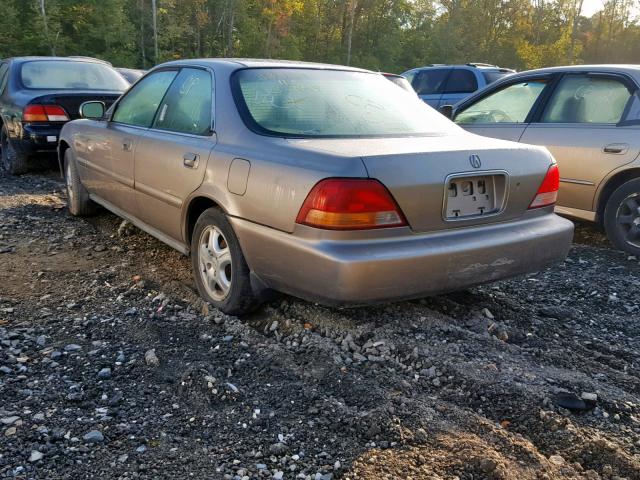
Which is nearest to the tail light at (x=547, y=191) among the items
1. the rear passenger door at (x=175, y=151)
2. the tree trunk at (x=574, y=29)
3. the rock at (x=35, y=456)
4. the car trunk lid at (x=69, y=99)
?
the rear passenger door at (x=175, y=151)

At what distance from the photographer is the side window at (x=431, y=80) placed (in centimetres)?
1245

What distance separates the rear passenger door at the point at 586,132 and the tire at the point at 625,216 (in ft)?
0.58

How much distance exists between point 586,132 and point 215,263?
3.59 metres

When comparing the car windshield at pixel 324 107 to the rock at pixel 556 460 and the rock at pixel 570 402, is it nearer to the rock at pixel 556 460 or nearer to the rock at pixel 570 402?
the rock at pixel 570 402

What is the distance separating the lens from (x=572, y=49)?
46844 mm

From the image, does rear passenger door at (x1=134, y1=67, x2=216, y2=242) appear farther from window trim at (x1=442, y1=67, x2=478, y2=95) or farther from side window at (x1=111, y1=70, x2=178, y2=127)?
window trim at (x1=442, y1=67, x2=478, y2=95)

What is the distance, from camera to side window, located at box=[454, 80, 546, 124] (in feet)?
19.3

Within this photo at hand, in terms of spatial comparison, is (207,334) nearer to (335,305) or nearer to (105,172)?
(335,305)

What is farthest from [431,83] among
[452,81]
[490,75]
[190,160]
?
[190,160]

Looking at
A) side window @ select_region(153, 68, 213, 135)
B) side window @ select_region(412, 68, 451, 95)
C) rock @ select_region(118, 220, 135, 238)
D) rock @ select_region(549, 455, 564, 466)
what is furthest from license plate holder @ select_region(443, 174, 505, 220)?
side window @ select_region(412, 68, 451, 95)

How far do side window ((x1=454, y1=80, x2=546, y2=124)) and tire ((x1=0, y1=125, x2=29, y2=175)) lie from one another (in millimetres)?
5632

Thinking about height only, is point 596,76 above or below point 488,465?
above

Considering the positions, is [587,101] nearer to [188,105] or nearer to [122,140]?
[188,105]

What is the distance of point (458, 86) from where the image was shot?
1216cm
